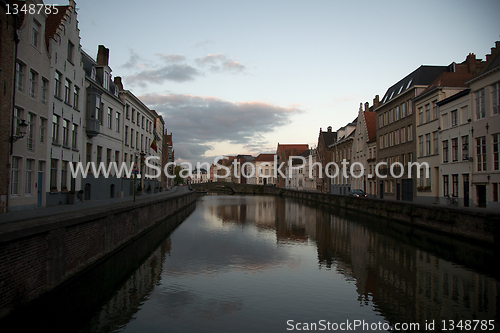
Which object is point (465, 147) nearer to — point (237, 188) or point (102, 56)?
point (102, 56)

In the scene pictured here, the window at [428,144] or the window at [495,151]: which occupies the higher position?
the window at [428,144]

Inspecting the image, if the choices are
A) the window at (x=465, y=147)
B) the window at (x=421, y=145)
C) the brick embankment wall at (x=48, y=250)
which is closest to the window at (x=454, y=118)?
the window at (x=465, y=147)

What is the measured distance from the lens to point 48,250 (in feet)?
29.4

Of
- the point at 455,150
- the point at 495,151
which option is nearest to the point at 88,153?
the point at 455,150

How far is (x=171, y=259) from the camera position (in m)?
14.8

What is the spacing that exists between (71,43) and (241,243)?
56.2 ft

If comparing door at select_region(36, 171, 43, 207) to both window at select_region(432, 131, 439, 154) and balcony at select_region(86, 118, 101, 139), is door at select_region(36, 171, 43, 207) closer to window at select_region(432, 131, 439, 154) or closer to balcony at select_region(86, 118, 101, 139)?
balcony at select_region(86, 118, 101, 139)

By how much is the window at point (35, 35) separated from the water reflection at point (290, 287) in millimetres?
12161

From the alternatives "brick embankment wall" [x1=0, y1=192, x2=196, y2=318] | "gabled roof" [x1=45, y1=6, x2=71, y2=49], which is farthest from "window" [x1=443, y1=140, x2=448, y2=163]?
"gabled roof" [x1=45, y1=6, x2=71, y2=49]

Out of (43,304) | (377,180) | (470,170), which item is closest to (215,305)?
(43,304)

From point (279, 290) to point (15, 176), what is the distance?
44.8 feet

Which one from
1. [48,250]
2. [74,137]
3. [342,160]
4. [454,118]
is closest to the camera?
[48,250]

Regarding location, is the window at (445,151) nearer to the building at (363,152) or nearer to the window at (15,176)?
the building at (363,152)

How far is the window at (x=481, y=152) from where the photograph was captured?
23.8 meters
